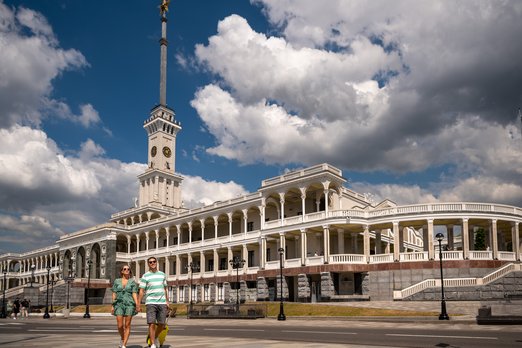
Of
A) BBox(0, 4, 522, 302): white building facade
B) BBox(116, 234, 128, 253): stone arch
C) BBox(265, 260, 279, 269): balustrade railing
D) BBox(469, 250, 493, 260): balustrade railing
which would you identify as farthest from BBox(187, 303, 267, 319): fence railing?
BBox(116, 234, 128, 253): stone arch

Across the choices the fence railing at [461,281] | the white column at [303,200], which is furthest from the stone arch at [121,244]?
the fence railing at [461,281]

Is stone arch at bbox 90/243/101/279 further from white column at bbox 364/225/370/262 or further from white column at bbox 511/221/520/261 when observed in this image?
white column at bbox 511/221/520/261

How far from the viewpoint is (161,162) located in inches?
3625

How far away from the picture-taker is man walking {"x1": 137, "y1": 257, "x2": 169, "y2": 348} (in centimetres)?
1137

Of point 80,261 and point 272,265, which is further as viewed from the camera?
point 80,261

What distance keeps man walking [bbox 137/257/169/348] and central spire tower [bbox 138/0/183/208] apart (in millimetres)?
77864

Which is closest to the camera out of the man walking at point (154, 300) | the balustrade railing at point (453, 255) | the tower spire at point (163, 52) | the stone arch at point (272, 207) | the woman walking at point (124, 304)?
the man walking at point (154, 300)

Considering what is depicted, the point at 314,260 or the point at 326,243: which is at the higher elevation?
the point at 326,243

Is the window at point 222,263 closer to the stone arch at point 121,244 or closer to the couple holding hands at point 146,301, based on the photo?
the stone arch at point 121,244

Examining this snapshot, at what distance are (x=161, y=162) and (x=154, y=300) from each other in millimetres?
82297

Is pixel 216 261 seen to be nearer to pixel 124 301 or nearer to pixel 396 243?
pixel 396 243

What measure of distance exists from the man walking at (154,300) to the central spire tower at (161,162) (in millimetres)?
77864

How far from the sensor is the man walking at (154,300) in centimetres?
1137

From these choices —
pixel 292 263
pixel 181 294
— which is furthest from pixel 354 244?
pixel 181 294
